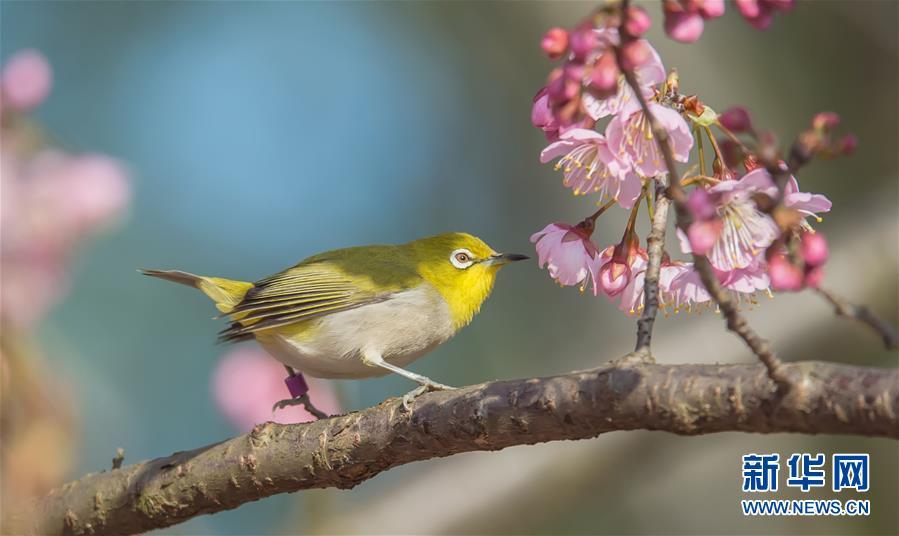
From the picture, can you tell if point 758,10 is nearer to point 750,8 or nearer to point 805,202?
point 750,8

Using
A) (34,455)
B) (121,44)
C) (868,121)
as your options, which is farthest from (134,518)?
(121,44)

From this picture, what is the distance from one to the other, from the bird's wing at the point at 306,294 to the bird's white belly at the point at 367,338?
0.06 metres

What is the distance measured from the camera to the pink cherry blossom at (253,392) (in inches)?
186

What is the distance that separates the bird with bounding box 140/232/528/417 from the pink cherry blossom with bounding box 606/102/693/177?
1.53 metres

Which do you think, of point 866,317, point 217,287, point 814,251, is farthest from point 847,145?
point 217,287

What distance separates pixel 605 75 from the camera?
6.00ft

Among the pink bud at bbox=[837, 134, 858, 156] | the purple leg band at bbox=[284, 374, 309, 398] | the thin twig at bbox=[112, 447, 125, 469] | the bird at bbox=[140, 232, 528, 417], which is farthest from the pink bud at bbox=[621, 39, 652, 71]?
the purple leg band at bbox=[284, 374, 309, 398]

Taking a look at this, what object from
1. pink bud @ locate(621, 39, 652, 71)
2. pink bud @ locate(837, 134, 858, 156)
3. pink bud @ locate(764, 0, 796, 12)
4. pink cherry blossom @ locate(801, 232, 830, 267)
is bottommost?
pink cherry blossom @ locate(801, 232, 830, 267)

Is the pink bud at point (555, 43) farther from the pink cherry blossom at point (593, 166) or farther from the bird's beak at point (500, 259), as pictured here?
the bird's beak at point (500, 259)

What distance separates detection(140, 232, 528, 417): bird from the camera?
158 inches

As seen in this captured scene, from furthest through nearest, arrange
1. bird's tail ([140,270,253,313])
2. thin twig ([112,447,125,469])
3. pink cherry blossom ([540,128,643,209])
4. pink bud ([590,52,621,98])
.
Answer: bird's tail ([140,270,253,313]), thin twig ([112,447,125,469]), pink cherry blossom ([540,128,643,209]), pink bud ([590,52,621,98])

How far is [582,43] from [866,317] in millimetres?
675

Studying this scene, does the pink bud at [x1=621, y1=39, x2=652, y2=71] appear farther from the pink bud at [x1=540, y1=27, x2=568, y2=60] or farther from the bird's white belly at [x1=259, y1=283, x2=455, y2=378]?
the bird's white belly at [x1=259, y1=283, x2=455, y2=378]

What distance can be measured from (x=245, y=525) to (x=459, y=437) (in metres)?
8.29
